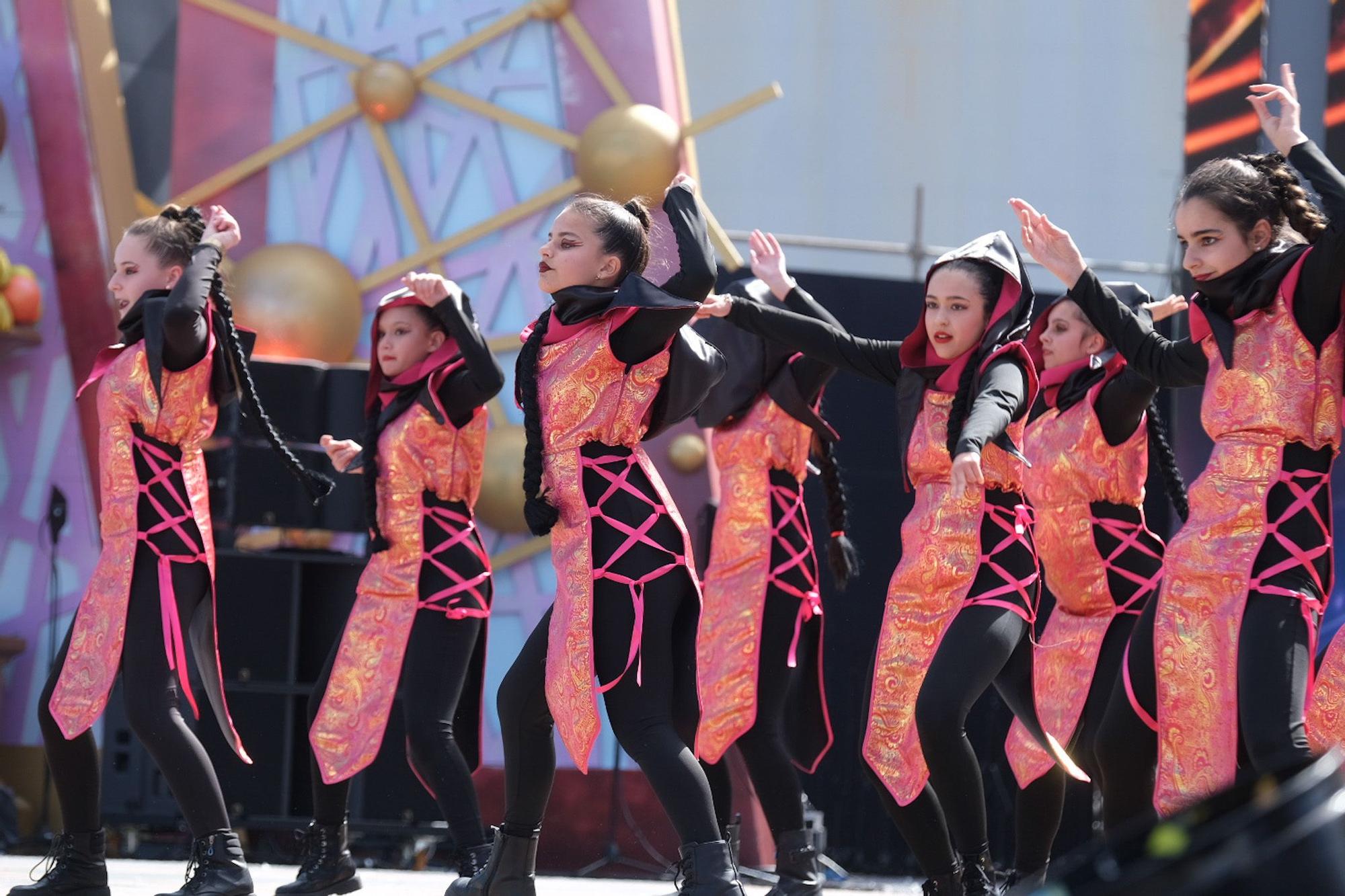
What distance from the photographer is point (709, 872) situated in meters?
3.02

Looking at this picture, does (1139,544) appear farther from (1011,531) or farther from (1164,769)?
(1164,769)

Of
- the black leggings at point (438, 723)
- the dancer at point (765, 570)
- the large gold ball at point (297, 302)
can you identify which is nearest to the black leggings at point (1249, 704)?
the dancer at point (765, 570)

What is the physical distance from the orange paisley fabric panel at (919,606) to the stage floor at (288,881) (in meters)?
0.99

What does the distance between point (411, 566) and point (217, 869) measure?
101cm

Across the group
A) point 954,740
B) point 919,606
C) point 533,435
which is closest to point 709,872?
point 954,740

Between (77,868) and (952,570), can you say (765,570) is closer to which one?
(952,570)

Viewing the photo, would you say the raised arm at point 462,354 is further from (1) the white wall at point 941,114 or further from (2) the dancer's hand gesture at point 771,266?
(1) the white wall at point 941,114

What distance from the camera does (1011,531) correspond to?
3559 mm

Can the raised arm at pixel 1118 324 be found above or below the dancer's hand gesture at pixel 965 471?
above

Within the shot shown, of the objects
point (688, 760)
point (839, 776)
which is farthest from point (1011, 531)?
point (839, 776)

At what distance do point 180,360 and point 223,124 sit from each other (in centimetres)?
360

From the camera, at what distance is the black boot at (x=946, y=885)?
11.3ft

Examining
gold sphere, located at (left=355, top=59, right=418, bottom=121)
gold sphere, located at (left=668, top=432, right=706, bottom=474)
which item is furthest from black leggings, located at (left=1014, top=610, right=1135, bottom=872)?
gold sphere, located at (left=355, top=59, right=418, bottom=121)

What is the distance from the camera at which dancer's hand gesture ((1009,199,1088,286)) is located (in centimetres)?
326
